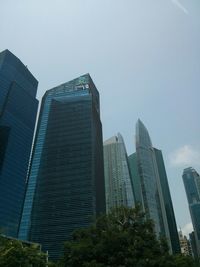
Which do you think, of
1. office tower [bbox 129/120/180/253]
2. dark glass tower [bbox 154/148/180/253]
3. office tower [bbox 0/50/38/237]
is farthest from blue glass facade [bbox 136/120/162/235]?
office tower [bbox 0/50/38/237]

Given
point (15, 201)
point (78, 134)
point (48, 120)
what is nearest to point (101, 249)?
point (15, 201)

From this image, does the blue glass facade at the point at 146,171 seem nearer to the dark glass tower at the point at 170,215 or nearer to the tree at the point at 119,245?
the dark glass tower at the point at 170,215

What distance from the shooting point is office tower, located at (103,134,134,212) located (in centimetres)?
15150

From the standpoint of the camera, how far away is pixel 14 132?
11419 centimetres

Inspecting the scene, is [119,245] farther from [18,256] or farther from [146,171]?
[146,171]

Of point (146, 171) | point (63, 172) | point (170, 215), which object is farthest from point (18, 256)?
point (170, 215)

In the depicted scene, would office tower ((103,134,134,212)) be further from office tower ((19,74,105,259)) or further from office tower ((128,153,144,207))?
office tower ((19,74,105,259))

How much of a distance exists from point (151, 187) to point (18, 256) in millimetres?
160634

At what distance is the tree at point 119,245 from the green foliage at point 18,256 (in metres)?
3.22

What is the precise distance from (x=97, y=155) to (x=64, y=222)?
35.4 metres

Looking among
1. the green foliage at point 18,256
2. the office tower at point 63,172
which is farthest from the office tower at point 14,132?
the green foliage at point 18,256

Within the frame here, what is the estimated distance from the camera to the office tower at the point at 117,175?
151500mm

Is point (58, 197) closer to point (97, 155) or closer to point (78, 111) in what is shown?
point (97, 155)

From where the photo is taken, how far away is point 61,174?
124625 mm
